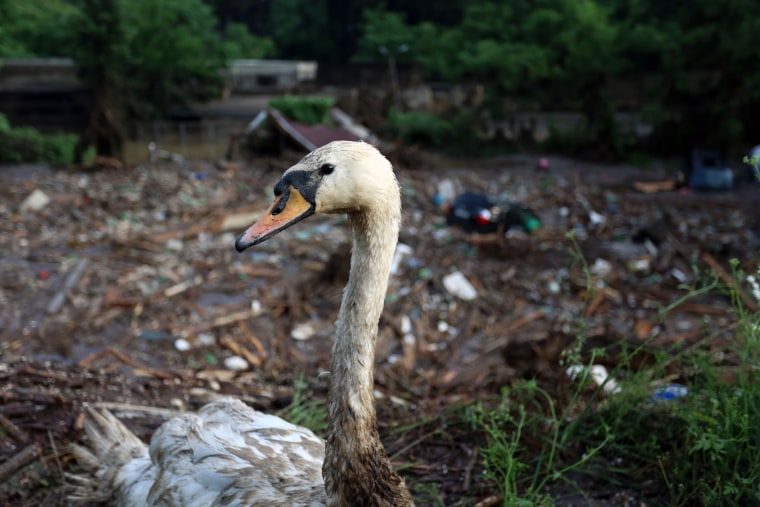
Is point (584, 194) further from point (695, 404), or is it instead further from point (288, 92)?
point (288, 92)

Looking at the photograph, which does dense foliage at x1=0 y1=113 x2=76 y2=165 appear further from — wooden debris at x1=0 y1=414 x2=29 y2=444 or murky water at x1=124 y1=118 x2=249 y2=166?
wooden debris at x1=0 y1=414 x2=29 y2=444

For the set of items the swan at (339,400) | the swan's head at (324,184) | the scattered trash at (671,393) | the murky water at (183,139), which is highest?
the swan's head at (324,184)

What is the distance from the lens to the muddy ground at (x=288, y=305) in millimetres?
3678

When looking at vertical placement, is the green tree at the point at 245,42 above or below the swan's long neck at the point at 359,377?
below

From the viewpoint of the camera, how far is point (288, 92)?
26328 mm

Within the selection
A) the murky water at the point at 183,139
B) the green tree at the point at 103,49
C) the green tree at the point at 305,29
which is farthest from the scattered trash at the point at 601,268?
the green tree at the point at 305,29

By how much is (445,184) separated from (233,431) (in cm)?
1027

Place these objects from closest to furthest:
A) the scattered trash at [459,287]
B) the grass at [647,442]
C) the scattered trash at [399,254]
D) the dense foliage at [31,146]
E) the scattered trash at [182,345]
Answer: the grass at [647,442]
the scattered trash at [182,345]
the scattered trash at [459,287]
the scattered trash at [399,254]
the dense foliage at [31,146]

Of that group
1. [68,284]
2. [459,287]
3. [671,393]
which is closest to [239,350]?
[68,284]

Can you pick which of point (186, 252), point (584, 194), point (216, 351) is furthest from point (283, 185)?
point (584, 194)

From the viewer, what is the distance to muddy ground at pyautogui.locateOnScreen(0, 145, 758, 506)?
3678 mm

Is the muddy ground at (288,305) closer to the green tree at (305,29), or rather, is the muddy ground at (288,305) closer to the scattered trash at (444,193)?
the scattered trash at (444,193)

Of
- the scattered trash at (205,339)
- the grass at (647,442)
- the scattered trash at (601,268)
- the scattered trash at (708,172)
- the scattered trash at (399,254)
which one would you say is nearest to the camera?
the grass at (647,442)

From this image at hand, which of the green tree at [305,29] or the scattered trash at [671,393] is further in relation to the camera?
the green tree at [305,29]
